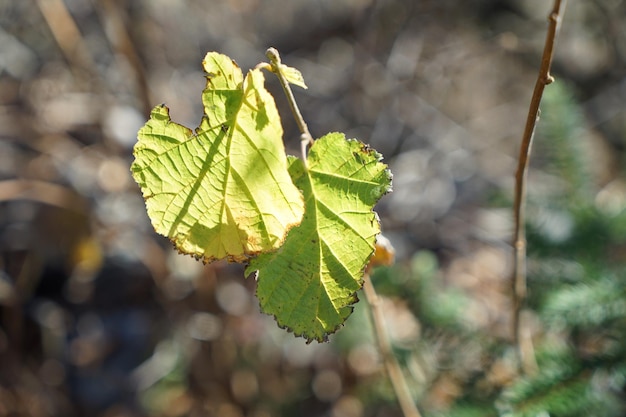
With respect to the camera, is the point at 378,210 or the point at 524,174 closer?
the point at 524,174

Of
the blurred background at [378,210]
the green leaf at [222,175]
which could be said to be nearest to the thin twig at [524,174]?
the blurred background at [378,210]

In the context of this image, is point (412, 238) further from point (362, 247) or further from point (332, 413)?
point (362, 247)

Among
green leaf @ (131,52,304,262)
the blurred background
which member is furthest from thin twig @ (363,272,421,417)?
green leaf @ (131,52,304,262)

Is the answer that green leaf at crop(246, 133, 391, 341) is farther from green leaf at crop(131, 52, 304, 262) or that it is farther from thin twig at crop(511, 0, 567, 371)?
thin twig at crop(511, 0, 567, 371)

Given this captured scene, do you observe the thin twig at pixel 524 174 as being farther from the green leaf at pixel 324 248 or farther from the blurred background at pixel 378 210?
the green leaf at pixel 324 248

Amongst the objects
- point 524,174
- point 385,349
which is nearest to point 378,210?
point 385,349

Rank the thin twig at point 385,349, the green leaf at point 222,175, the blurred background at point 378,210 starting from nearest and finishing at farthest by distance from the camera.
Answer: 1. the green leaf at point 222,175
2. the thin twig at point 385,349
3. the blurred background at point 378,210

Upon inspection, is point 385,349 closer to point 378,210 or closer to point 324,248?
point 324,248
